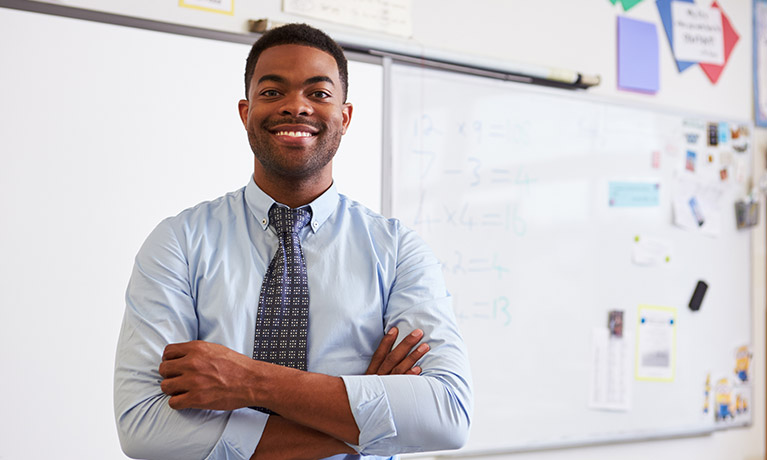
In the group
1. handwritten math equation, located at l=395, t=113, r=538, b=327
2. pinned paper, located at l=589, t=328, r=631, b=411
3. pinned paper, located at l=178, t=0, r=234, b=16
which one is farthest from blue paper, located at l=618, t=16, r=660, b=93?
pinned paper, located at l=178, t=0, r=234, b=16

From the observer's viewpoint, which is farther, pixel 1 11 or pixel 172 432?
pixel 1 11

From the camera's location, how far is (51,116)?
1653mm

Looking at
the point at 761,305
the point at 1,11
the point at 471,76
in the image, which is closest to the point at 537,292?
the point at 471,76

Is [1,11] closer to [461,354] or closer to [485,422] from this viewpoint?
[461,354]

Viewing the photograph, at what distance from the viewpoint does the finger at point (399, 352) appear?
1.14m

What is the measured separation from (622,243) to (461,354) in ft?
5.06

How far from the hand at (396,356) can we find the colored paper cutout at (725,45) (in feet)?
7.32

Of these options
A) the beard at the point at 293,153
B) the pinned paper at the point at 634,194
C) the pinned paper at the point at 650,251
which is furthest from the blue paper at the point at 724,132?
the beard at the point at 293,153

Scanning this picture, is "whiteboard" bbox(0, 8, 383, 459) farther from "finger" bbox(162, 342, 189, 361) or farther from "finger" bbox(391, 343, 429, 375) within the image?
"finger" bbox(391, 343, 429, 375)

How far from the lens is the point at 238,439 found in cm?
104

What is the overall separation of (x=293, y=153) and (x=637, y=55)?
74.4 inches

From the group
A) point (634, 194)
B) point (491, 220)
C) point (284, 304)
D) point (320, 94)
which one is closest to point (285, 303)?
point (284, 304)

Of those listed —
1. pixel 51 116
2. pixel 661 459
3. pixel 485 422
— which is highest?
pixel 51 116

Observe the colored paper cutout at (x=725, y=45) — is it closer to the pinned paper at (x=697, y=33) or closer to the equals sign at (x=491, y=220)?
the pinned paper at (x=697, y=33)
